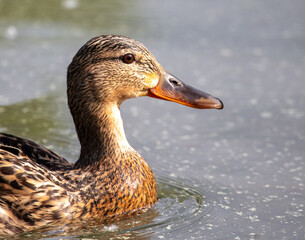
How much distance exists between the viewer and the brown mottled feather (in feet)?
17.0

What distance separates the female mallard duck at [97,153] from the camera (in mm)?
5203

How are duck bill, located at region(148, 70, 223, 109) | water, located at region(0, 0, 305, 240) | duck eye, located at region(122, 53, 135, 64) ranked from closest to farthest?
water, located at region(0, 0, 305, 240)
duck eye, located at region(122, 53, 135, 64)
duck bill, located at region(148, 70, 223, 109)

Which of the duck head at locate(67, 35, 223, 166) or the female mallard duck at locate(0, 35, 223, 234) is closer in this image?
the female mallard duck at locate(0, 35, 223, 234)

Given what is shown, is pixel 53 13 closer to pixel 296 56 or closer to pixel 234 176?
pixel 296 56

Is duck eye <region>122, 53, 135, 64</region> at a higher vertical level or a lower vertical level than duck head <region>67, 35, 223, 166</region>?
higher

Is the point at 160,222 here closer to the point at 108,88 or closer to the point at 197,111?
the point at 108,88

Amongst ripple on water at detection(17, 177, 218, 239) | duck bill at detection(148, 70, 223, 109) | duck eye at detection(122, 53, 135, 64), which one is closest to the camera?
ripple on water at detection(17, 177, 218, 239)

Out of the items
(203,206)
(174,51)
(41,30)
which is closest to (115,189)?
(203,206)

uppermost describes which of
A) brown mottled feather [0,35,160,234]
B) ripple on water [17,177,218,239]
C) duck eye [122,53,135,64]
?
duck eye [122,53,135,64]

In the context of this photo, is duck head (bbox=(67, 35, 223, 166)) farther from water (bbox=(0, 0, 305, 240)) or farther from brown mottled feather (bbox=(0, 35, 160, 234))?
water (bbox=(0, 0, 305, 240))

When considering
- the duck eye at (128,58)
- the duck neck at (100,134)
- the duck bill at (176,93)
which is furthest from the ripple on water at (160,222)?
the duck eye at (128,58)

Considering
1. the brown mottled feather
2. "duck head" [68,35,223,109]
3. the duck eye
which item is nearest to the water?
the brown mottled feather

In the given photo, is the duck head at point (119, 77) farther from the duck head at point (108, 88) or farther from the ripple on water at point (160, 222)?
the ripple on water at point (160, 222)

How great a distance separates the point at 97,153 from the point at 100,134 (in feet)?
0.53
